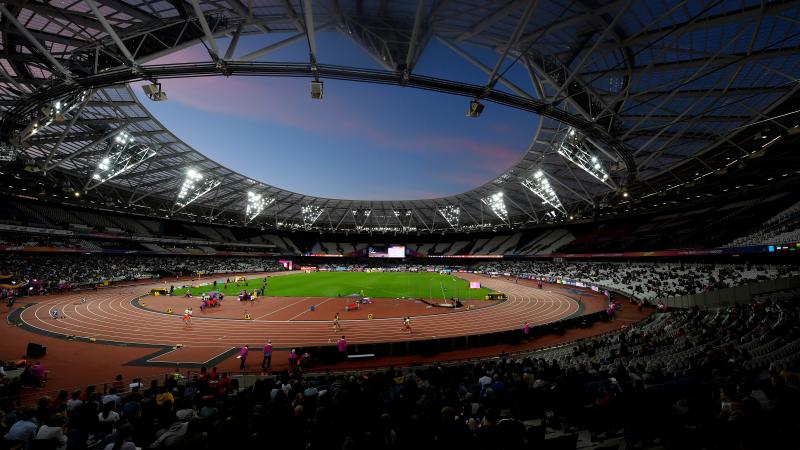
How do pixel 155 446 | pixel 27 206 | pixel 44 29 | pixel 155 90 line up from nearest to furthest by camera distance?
pixel 155 446, pixel 155 90, pixel 44 29, pixel 27 206

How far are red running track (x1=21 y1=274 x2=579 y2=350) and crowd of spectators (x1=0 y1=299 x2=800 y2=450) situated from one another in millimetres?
10751

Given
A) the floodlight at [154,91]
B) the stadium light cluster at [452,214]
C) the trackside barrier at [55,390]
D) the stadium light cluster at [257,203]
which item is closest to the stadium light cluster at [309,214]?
the stadium light cluster at [257,203]

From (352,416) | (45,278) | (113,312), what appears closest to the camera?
(352,416)

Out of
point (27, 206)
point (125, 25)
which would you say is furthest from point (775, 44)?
point (27, 206)

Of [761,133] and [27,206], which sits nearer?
[761,133]

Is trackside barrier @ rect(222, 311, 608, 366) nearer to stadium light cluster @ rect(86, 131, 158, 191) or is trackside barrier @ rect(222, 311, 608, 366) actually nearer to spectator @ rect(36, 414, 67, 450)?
spectator @ rect(36, 414, 67, 450)

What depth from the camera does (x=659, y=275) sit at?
1715 inches

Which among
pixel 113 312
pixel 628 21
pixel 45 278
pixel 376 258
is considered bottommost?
pixel 113 312

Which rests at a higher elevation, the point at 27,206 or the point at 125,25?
the point at 125,25

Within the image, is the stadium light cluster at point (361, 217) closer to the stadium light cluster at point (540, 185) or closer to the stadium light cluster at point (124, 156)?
the stadium light cluster at point (540, 185)

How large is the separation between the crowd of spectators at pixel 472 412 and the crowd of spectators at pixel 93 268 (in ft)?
170

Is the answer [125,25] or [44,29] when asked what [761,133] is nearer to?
[125,25]

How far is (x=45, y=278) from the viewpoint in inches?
1795

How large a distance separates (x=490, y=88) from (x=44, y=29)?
83.1ft
